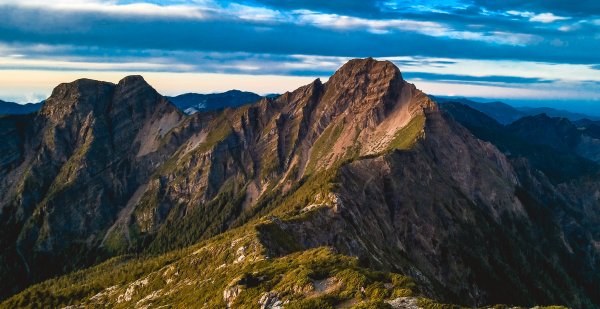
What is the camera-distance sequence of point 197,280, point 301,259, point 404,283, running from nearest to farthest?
1. point 404,283
2. point 301,259
3. point 197,280

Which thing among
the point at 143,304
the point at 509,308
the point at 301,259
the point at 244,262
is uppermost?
the point at 509,308

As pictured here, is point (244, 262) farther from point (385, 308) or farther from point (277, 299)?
point (385, 308)

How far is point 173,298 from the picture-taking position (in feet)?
567

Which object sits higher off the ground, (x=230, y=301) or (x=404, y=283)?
(x=404, y=283)

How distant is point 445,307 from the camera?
90125 mm

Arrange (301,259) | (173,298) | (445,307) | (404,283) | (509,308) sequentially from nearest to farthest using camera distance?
(445,307) → (509,308) → (404,283) → (301,259) → (173,298)

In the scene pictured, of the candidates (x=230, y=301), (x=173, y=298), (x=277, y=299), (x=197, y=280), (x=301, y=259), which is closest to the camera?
(x=277, y=299)

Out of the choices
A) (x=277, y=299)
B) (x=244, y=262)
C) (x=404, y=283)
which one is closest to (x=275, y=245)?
(x=244, y=262)

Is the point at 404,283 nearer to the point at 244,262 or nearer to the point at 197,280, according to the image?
the point at 244,262

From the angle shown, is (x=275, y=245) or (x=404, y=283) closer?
(x=404, y=283)

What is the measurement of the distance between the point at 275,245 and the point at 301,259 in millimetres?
40349

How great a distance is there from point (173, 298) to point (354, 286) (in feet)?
273

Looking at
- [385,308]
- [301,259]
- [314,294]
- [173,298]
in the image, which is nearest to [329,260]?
[301,259]

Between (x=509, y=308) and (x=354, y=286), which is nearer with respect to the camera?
(x=509, y=308)
